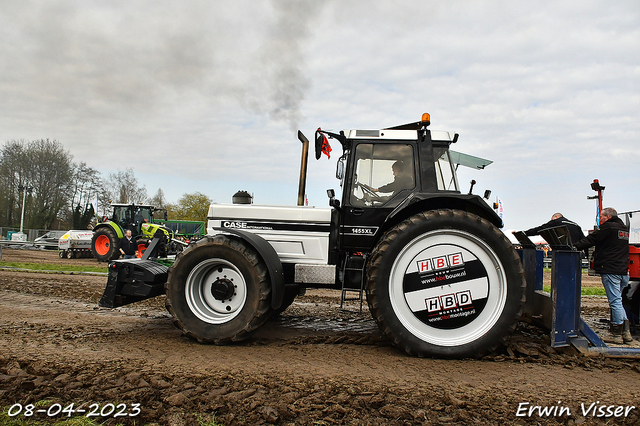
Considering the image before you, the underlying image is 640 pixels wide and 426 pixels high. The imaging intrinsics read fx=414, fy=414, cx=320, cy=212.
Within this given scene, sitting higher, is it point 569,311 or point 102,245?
point 569,311

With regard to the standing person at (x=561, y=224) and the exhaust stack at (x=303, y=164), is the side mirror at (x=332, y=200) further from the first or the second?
the standing person at (x=561, y=224)

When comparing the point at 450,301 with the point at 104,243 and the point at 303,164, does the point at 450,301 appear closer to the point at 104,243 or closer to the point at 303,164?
the point at 303,164

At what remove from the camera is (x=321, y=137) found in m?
4.90

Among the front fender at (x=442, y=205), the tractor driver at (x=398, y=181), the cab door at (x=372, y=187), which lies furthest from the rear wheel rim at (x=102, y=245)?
the front fender at (x=442, y=205)

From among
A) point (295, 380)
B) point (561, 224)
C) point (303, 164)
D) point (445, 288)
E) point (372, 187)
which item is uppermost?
point (303, 164)

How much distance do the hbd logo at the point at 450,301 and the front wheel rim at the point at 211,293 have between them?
1903 millimetres

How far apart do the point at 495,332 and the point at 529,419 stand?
1.17 meters

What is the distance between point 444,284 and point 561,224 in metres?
2.13

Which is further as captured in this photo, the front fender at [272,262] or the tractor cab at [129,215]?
the tractor cab at [129,215]

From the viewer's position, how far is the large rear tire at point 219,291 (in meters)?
4.23

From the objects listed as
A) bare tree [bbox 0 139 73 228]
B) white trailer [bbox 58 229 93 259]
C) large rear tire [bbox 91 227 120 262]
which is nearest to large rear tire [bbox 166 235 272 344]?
large rear tire [bbox 91 227 120 262]

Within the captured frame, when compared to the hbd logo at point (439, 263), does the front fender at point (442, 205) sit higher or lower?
higher

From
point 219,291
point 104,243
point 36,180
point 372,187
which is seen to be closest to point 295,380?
point 219,291

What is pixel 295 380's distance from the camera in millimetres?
3322
